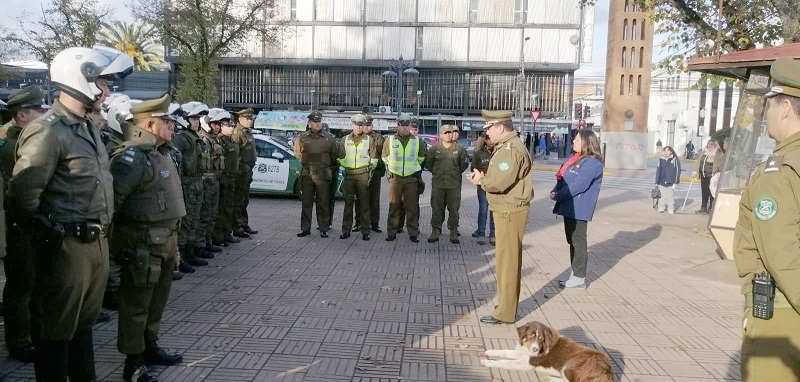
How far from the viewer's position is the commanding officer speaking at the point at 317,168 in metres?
10.7

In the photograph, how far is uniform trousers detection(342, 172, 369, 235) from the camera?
10.8m

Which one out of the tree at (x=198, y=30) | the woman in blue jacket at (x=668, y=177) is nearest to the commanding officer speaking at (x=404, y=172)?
the woman in blue jacket at (x=668, y=177)

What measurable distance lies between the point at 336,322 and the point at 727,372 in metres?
3.20

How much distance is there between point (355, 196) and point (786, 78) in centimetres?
855

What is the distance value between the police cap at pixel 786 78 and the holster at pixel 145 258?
3482mm

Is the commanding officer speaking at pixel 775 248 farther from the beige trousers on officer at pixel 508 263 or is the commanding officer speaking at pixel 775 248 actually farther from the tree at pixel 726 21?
the tree at pixel 726 21

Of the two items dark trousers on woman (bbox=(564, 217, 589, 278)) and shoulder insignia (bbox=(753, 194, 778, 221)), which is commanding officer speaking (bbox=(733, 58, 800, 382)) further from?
dark trousers on woman (bbox=(564, 217, 589, 278))

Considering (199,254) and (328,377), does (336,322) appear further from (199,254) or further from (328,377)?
(199,254)

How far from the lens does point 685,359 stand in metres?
5.33

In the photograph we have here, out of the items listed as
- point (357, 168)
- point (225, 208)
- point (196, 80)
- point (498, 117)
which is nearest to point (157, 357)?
point (498, 117)

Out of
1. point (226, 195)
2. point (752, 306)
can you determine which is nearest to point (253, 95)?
point (226, 195)

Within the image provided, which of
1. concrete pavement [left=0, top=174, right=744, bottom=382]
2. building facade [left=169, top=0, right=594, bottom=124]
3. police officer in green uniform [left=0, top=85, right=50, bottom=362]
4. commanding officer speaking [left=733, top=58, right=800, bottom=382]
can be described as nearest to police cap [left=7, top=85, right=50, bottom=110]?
police officer in green uniform [left=0, top=85, right=50, bottom=362]

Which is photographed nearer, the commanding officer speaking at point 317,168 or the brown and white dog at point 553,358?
the brown and white dog at point 553,358

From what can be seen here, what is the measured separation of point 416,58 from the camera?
1953 inches
